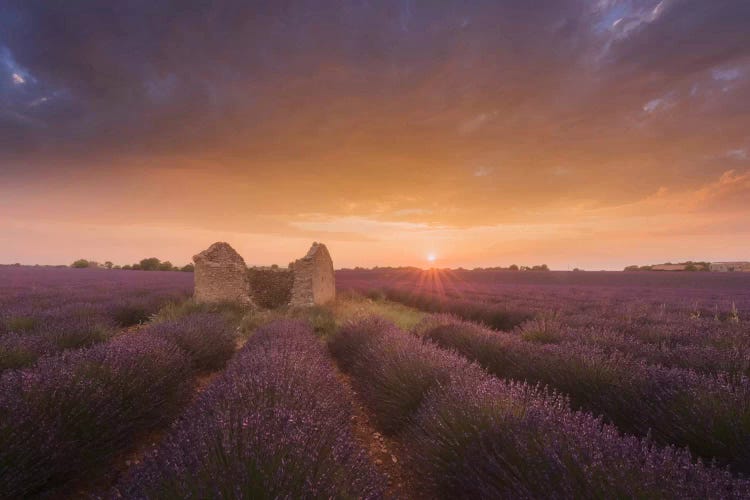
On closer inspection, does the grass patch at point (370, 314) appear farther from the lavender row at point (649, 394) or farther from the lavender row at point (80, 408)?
the lavender row at point (80, 408)

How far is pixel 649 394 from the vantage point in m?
2.46

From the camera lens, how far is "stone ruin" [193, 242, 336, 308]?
372 inches

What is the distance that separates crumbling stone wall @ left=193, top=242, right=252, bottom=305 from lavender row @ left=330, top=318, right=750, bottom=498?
7736mm

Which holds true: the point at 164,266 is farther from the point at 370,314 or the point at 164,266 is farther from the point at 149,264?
the point at 370,314

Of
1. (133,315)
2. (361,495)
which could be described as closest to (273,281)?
(133,315)

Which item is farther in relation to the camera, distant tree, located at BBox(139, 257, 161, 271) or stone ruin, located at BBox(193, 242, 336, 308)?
distant tree, located at BBox(139, 257, 161, 271)

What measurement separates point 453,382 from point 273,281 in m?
9.82

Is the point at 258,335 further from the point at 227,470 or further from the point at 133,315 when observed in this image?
the point at 133,315

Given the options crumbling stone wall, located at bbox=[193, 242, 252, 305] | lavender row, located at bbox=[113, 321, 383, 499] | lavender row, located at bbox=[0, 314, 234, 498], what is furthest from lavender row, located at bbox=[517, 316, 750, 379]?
crumbling stone wall, located at bbox=[193, 242, 252, 305]

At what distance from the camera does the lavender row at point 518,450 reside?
1263mm

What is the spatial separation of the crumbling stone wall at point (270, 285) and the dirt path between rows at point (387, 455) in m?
8.02

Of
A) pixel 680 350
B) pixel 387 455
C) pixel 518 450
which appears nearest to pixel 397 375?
pixel 387 455

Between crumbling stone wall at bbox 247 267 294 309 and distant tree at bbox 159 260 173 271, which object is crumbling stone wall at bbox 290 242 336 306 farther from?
distant tree at bbox 159 260 173 271

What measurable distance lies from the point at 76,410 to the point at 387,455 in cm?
216
